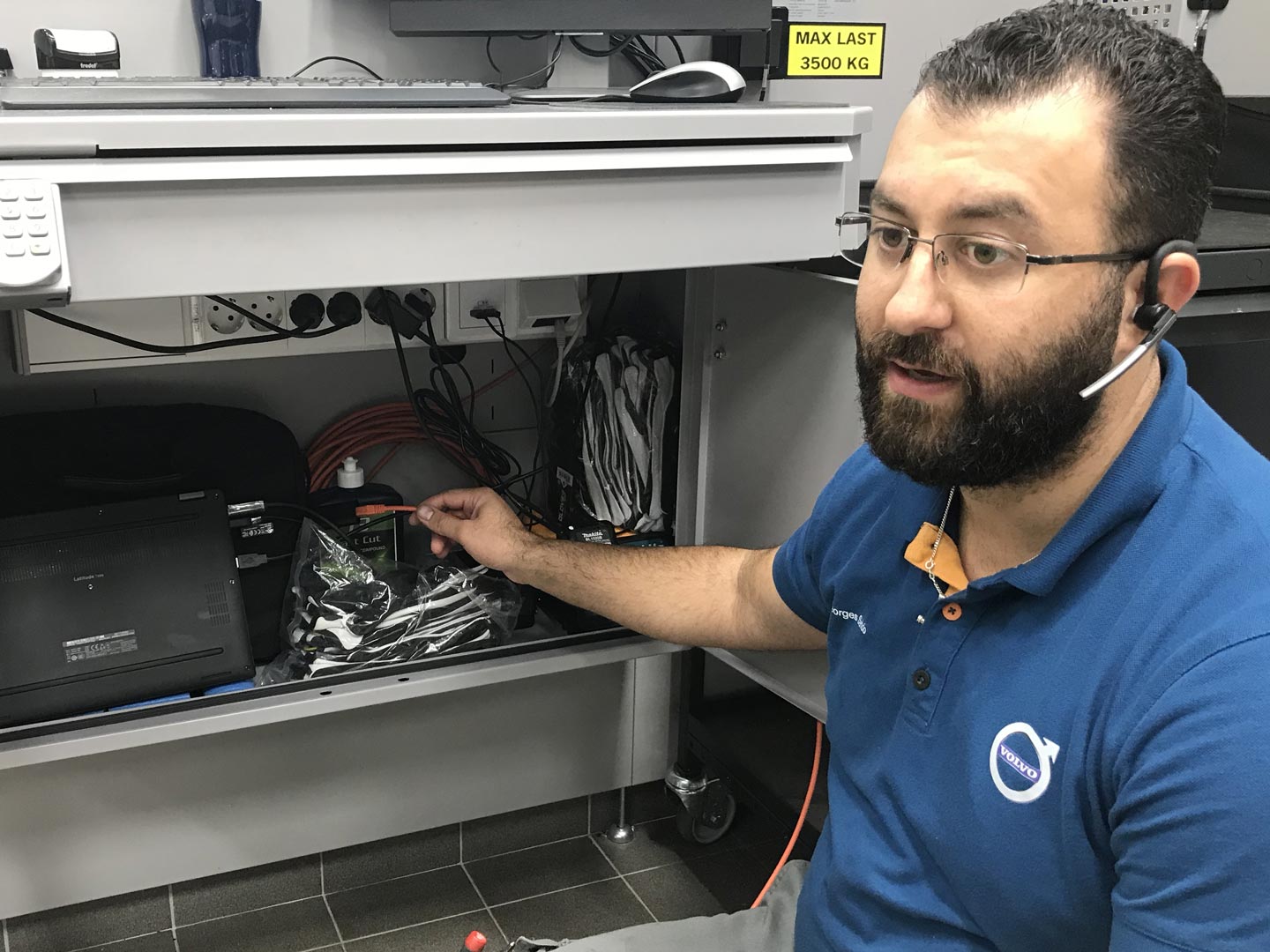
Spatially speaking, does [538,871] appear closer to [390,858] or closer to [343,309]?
[390,858]

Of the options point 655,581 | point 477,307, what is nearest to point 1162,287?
point 655,581

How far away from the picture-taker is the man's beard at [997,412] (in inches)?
32.5

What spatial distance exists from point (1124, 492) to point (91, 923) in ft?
4.88

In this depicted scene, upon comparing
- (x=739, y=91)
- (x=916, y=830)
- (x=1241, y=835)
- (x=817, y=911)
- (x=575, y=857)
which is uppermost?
(x=739, y=91)

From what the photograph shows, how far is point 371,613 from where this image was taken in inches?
62.4

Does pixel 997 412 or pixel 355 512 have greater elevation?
pixel 997 412

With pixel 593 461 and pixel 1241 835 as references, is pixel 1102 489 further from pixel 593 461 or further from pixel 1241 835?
pixel 593 461

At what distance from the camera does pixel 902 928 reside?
962 mm

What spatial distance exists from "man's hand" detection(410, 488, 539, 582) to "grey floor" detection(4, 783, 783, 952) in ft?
1.78

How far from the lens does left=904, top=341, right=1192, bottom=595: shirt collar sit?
84 cm

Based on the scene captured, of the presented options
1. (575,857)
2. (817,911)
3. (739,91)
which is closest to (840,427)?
(739,91)

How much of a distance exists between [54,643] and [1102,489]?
1148 mm

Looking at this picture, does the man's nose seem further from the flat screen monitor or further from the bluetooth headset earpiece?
the flat screen monitor

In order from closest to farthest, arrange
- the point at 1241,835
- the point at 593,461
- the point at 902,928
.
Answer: the point at 1241,835 → the point at 902,928 → the point at 593,461
